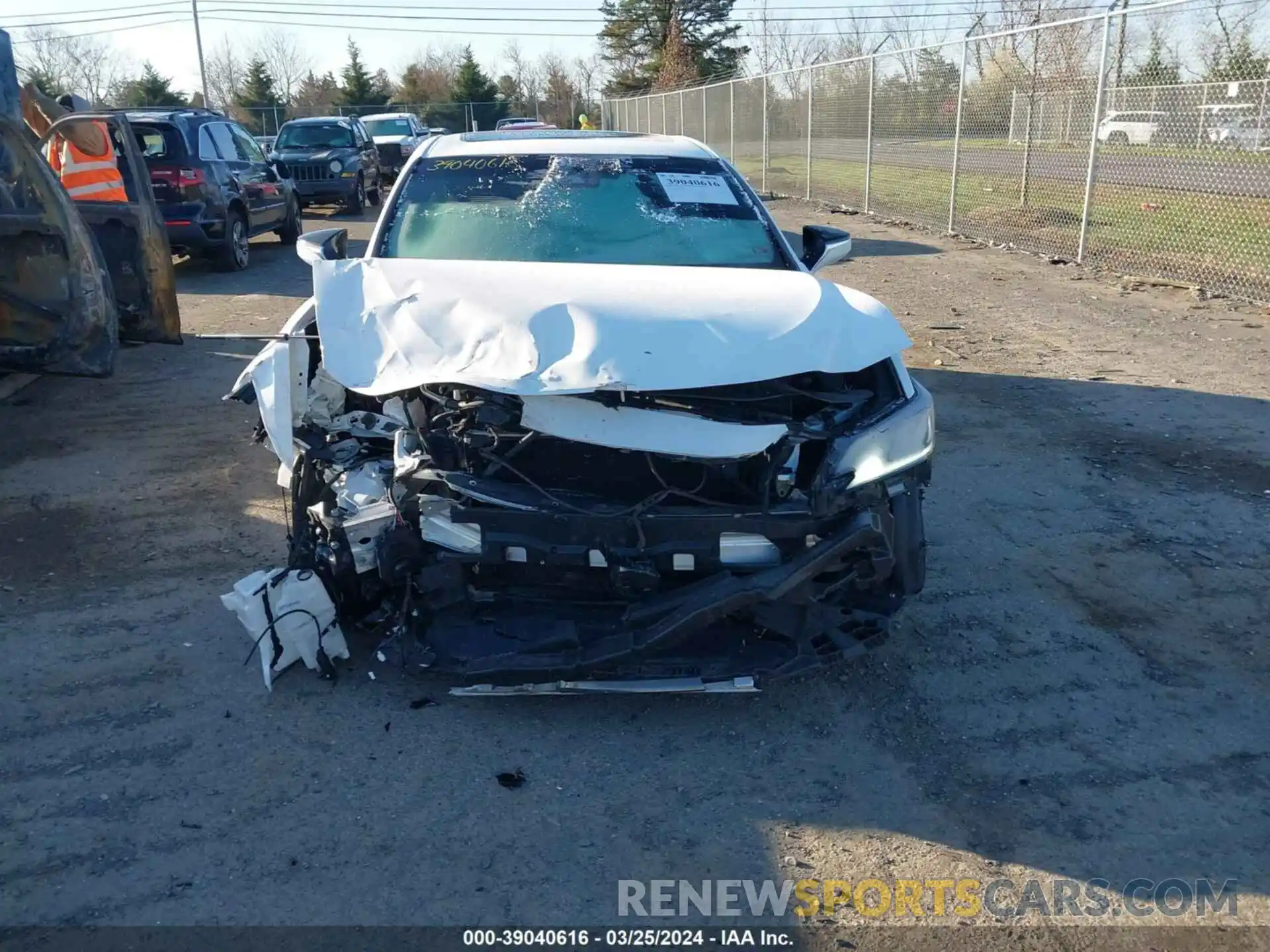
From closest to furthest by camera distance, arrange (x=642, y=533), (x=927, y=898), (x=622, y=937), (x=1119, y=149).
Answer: (x=622, y=937), (x=927, y=898), (x=642, y=533), (x=1119, y=149)

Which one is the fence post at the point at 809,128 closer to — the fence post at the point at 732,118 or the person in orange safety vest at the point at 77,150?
the fence post at the point at 732,118

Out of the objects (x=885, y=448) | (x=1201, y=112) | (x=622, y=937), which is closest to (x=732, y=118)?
(x=1201, y=112)

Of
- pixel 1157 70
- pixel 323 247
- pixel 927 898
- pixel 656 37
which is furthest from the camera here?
pixel 656 37

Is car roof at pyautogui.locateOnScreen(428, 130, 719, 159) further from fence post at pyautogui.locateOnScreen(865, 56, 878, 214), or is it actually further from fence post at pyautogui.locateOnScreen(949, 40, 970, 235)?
fence post at pyautogui.locateOnScreen(865, 56, 878, 214)

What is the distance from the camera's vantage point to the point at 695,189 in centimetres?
507

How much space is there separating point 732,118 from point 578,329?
70.0 ft

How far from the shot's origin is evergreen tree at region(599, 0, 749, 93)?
4638cm

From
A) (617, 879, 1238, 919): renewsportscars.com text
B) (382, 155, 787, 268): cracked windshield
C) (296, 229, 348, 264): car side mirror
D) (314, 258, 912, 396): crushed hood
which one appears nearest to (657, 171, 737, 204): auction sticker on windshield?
(382, 155, 787, 268): cracked windshield

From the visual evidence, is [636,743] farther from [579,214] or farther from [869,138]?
[869,138]

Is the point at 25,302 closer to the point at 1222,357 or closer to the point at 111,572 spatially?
the point at 111,572

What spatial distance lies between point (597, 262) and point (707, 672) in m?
2.07

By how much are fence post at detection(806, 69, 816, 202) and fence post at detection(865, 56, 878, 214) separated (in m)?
2.56

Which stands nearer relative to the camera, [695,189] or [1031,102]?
[695,189]

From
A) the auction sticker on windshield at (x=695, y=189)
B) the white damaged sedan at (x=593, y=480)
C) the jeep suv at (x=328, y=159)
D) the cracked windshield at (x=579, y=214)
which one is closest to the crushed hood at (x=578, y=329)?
the white damaged sedan at (x=593, y=480)
